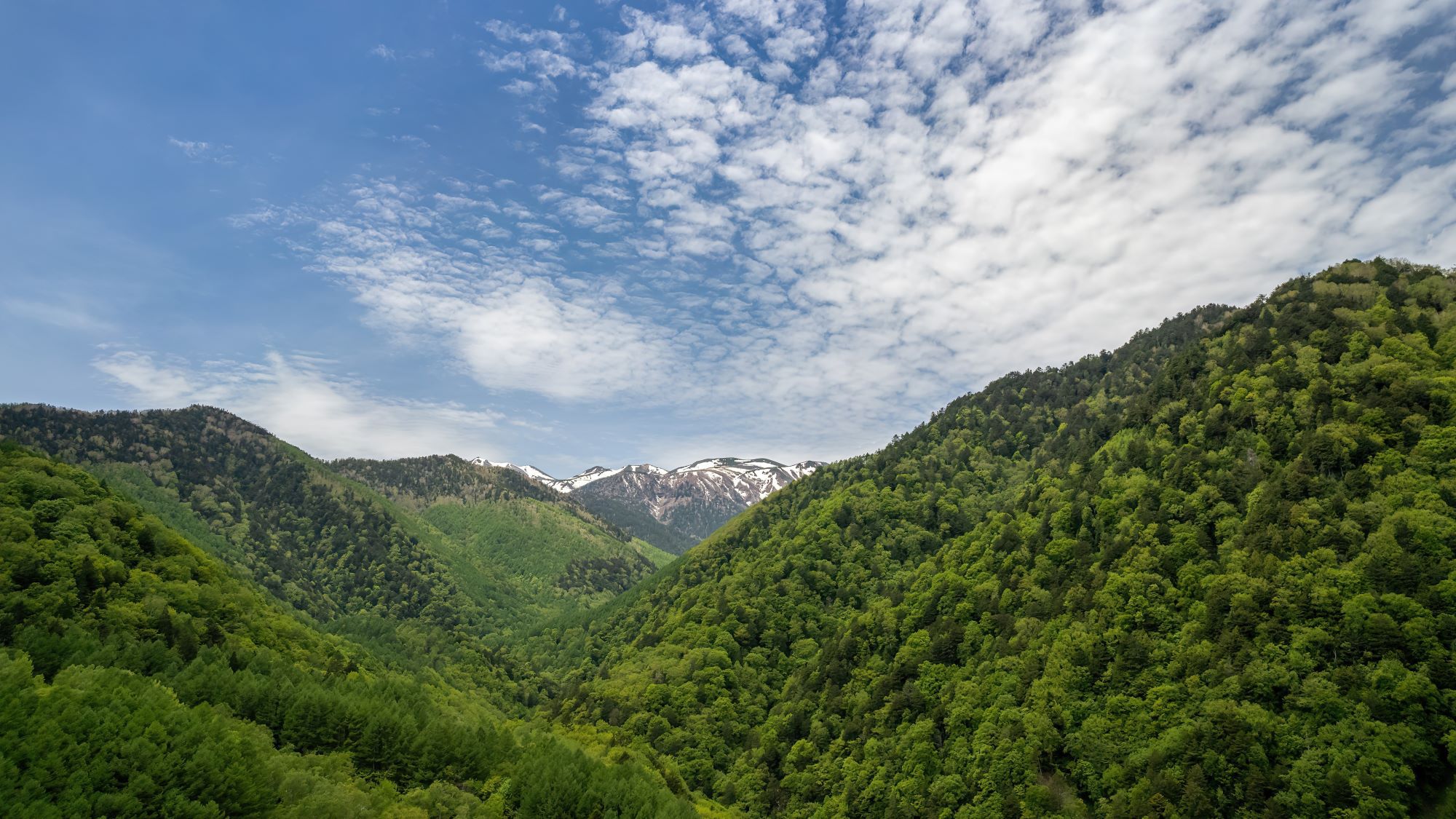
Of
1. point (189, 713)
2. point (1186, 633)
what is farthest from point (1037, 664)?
point (189, 713)

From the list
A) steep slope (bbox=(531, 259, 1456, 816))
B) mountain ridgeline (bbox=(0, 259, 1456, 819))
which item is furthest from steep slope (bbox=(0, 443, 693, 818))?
steep slope (bbox=(531, 259, 1456, 816))

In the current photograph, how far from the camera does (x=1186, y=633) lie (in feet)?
331

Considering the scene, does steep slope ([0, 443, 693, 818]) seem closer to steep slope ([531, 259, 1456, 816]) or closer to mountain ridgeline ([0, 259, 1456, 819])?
mountain ridgeline ([0, 259, 1456, 819])

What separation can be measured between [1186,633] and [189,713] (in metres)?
135

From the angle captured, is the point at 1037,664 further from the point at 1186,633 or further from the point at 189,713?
the point at 189,713

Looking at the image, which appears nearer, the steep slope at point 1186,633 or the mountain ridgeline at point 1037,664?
the mountain ridgeline at point 1037,664

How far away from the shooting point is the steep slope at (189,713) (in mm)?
61188

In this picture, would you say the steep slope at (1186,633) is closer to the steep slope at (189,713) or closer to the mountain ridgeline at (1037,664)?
the mountain ridgeline at (1037,664)

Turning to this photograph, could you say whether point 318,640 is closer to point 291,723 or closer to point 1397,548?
point 291,723

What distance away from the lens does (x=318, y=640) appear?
15650 centimetres

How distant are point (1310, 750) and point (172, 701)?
133589 millimetres

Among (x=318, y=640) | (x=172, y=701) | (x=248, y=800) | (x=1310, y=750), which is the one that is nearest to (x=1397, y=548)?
(x=1310, y=750)

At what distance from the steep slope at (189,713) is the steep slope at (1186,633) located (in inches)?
1691

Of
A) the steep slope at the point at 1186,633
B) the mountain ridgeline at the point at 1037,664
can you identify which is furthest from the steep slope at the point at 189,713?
the steep slope at the point at 1186,633
